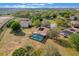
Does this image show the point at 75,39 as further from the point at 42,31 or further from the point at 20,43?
the point at 20,43

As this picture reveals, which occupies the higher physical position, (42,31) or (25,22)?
(25,22)

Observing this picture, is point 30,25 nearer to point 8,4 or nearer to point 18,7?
point 18,7

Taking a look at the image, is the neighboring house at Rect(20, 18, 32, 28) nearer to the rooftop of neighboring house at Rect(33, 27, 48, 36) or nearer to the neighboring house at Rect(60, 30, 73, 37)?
the rooftop of neighboring house at Rect(33, 27, 48, 36)

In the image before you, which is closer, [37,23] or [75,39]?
[75,39]

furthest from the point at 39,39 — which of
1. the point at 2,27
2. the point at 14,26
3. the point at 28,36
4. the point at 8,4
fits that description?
the point at 8,4

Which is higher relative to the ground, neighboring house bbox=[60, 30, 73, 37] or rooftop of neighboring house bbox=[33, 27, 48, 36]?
rooftop of neighboring house bbox=[33, 27, 48, 36]

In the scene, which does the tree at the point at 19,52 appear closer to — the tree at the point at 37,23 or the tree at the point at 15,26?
the tree at the point at 15,26

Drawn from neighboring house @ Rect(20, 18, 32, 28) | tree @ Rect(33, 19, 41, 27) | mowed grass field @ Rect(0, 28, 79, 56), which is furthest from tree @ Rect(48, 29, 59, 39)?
neighboring house @ Rect(20, 18, 32, 28)

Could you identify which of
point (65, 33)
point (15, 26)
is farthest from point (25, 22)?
point (65, 33)
